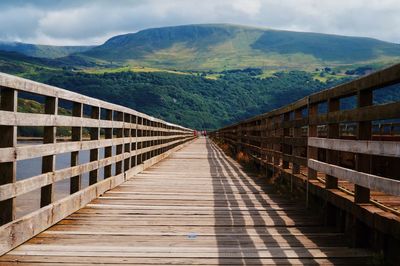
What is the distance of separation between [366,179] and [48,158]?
3178 millimetres

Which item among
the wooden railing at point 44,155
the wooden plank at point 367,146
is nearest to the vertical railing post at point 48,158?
the wooden railing at point 44,155

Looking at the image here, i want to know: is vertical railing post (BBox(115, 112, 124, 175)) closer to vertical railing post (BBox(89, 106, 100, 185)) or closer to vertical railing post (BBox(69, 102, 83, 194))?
vertical railing post (BBox(89, 106, 100, 185))

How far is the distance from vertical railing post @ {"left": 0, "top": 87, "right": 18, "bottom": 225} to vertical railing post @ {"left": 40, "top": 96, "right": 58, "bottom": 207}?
0.94 m

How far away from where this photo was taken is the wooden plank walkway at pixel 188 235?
13.5ft

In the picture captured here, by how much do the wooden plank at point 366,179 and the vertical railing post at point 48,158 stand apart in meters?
3.00

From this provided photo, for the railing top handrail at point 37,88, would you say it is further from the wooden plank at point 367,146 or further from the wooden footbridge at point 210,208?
the wooden plank at point 367,146

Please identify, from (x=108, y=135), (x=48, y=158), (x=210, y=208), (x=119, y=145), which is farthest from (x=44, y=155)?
(x=119, y=145)

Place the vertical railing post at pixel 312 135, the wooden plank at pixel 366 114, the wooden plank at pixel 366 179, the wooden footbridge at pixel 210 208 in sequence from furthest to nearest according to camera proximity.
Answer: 1. the vertical railing post at pixel 312 135
2. the wooden footbridge at pixel 210 208
3. the wooden plank at pixel 366 114
4. the wooden plank at pixel 366 179

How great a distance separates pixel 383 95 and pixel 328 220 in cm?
18615

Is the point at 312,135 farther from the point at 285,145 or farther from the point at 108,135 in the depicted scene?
the point at 108,135

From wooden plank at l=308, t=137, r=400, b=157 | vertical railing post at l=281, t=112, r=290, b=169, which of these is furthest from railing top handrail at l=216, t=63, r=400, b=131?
vertical railing post at l=281, t=112, r=290, b=169

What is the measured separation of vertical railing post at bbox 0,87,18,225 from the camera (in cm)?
420

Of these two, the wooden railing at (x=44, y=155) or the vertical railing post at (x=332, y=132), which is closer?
the wooden railing at (x=44, y=155)

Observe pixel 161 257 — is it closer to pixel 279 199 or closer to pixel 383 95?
pixel 279 199
